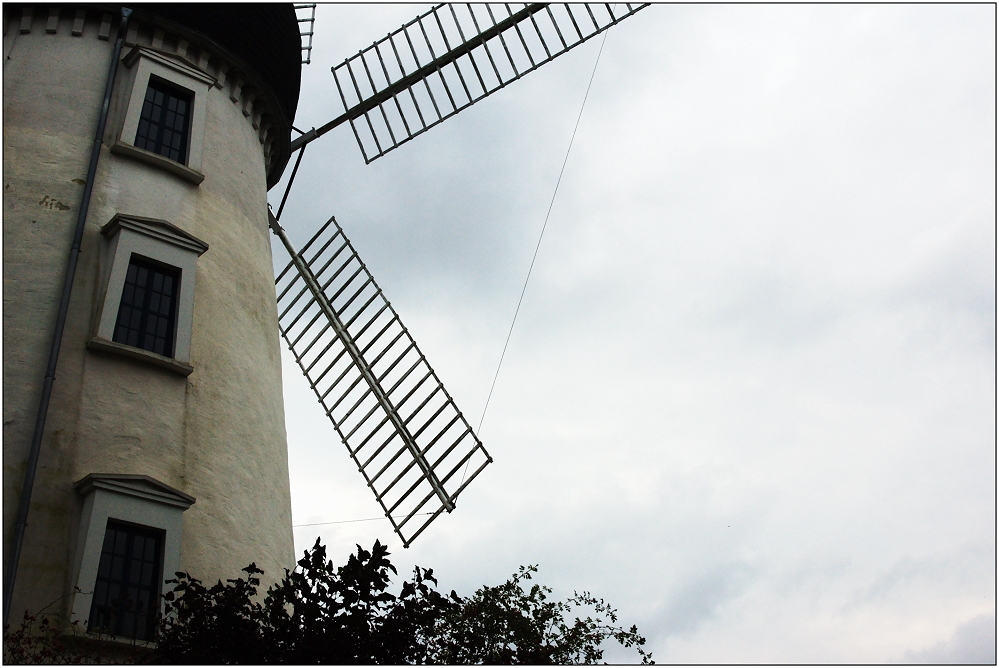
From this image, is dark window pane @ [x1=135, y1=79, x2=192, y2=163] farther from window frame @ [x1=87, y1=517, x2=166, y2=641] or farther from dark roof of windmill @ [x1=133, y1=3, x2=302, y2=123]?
window frame @ [x1=87, y1=517, x2=166, y2=641]

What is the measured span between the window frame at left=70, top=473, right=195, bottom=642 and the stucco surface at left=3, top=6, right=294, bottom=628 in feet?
0.53

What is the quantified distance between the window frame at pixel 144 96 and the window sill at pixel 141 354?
2.62 m

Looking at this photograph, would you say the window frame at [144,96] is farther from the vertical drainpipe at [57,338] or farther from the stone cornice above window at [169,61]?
the vertical drainpipe at [57,338]

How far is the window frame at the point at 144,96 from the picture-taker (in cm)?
1170

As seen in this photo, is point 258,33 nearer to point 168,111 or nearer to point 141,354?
point 168,111

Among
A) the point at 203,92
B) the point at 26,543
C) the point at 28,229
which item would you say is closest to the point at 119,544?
the point at 26,543

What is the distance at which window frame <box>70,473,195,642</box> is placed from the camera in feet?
29.3

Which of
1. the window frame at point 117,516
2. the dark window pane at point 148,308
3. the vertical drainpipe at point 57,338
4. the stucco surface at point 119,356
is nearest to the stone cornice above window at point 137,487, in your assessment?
the window frame at point 117,516

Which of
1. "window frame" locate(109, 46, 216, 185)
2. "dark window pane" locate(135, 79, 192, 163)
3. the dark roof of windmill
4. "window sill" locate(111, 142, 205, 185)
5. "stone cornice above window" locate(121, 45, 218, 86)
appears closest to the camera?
"window sill" locate(111, 142, 205, 185)

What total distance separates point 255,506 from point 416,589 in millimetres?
2668

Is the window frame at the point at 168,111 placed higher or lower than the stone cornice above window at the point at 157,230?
higher

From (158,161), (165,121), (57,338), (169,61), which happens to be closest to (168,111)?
(165,121)

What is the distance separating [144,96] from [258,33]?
233cm

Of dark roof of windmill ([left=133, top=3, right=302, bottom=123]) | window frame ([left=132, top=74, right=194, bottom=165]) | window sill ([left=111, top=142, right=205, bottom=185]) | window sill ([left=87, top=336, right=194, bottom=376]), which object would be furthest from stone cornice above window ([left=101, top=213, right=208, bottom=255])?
dark roof of windmill ([left=133, top=3, right=302, bottom=123])
